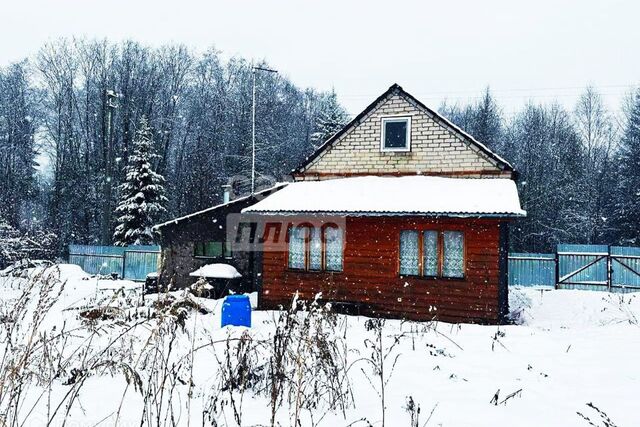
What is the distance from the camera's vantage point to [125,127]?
109 ft

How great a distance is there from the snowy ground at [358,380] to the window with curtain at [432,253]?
346 centimetres

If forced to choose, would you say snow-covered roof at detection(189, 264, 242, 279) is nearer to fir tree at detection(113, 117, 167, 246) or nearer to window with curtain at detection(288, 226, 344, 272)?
window with curtain at detection(288, 226, 344, 272)

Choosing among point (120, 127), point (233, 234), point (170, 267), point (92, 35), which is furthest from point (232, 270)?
point (92, 35)

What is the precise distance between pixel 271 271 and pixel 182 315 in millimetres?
9956

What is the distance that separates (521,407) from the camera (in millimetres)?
3752

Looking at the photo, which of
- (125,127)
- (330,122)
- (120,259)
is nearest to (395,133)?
(120,259)

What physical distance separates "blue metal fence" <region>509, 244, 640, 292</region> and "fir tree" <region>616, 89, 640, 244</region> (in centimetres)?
512

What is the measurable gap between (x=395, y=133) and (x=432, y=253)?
4057 mm

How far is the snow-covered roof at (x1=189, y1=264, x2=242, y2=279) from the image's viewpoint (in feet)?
52.0

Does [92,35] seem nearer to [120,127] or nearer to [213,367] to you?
[120,127]

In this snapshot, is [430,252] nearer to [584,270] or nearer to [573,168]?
[584,270]

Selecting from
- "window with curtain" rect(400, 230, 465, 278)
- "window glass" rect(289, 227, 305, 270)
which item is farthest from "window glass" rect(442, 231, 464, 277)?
"window glass" rect(289, 227, 305, 270)

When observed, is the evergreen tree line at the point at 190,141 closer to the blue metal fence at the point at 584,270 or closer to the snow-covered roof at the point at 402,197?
the blue metal fence at the point at 584,270

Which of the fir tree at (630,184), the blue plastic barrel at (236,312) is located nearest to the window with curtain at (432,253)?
the blue plastic barrel at (236,312)
